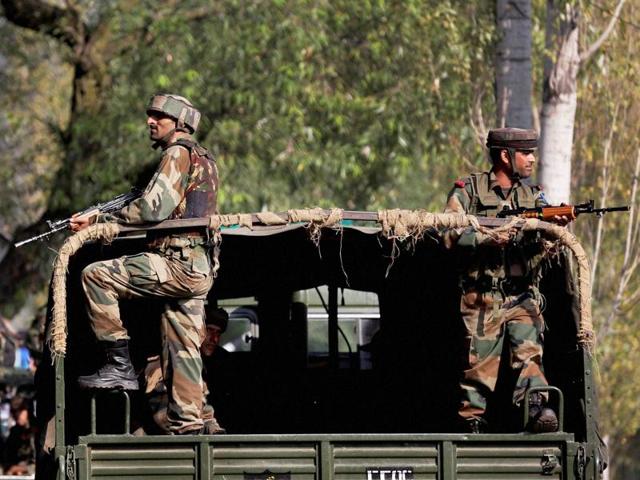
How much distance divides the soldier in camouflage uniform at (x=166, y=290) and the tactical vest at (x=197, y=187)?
5 centimetres

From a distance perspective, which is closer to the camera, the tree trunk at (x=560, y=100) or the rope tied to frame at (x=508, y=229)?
the rope tied to frame at (x=508, y=229)

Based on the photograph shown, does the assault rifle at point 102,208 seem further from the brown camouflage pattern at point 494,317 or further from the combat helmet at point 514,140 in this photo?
the combat helmet at point 514,140

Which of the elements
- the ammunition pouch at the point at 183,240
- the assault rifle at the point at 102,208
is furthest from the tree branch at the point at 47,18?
the ammunition pouch at the point at 183,240

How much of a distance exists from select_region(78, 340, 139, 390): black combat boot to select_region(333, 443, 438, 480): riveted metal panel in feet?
3.50

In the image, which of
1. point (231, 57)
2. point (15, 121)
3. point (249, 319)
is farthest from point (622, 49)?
point (249, 319)

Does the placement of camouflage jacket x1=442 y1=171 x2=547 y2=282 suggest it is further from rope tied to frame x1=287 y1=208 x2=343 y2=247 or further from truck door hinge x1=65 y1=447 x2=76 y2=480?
truck door hinge x1=65 y1=447 x2=76 y2=480

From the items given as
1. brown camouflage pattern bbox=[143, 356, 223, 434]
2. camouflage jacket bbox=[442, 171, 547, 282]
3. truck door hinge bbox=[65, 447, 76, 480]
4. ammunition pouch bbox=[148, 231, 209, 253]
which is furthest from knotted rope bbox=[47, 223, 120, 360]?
camouflage jacket bbox=[442, 171, 547, 282]

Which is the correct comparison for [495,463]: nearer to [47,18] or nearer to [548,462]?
[548,462]

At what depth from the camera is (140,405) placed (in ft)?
30.8

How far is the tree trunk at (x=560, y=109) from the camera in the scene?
53.8 feet

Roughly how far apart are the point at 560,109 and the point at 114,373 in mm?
9106

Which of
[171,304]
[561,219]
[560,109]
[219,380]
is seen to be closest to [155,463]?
[171,304]

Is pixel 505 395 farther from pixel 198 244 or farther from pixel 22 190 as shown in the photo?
pixel 22 190

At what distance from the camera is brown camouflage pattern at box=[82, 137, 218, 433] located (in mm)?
8430
